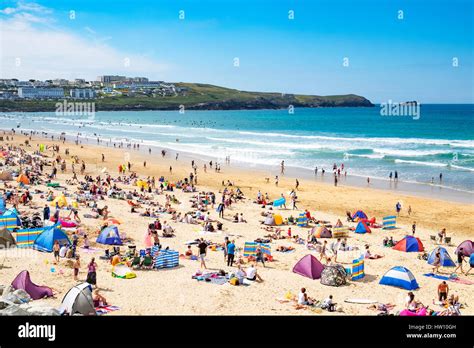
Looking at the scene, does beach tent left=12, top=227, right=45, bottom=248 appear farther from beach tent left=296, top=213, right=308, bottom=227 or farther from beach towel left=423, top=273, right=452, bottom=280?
beach towel left=423, top=273, right=452, bottom=280

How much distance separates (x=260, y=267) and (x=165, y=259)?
10.5 ft

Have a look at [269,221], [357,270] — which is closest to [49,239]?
[269,221]

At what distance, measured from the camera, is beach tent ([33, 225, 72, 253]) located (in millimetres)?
15484

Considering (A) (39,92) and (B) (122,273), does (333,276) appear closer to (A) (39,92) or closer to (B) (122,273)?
(B) (122,273)

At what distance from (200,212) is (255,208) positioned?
3963 millimetres

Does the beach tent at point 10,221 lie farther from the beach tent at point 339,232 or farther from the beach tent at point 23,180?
the beach tent at point 339,232

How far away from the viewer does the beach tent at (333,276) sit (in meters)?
13.7

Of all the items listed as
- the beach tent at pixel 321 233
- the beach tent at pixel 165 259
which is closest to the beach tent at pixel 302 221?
the beach tent at pixel 321 233

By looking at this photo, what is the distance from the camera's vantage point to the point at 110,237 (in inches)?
669

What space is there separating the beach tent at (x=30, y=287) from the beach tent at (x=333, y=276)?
7.82 meters

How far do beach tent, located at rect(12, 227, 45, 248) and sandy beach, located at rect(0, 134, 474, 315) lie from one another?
589 mm

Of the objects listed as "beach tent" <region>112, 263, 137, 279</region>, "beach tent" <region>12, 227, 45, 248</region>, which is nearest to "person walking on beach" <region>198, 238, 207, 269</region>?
"beach tent" <region>112, 263, 137, 279</region>
